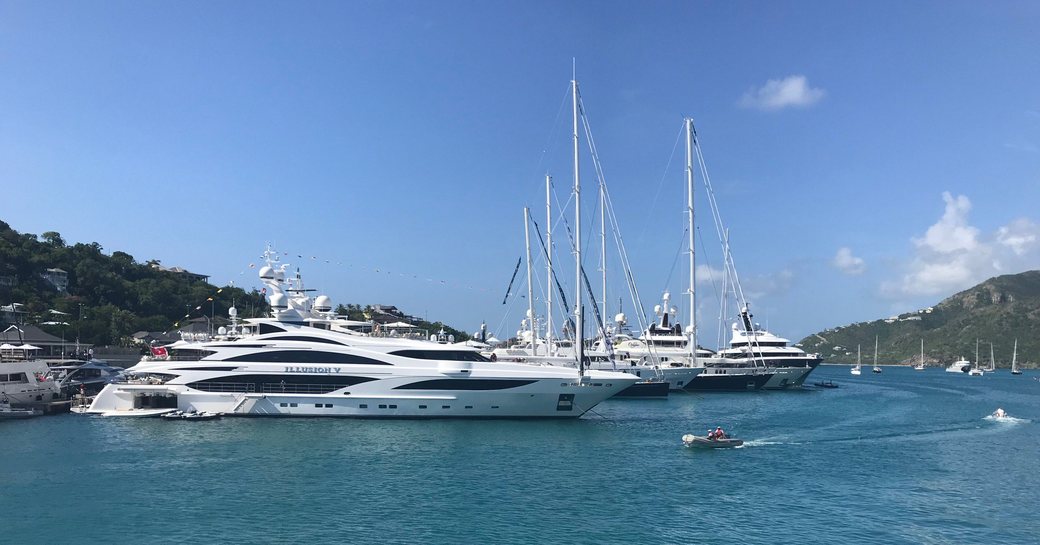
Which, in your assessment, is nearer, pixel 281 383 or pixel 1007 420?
pixel 281 383

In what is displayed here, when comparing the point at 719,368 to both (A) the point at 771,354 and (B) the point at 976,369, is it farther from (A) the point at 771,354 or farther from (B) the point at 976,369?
(B) the point at 976,369

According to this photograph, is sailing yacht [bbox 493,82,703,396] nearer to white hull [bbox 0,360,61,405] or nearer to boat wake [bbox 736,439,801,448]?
boat wake [bbox 736,439,801,448]

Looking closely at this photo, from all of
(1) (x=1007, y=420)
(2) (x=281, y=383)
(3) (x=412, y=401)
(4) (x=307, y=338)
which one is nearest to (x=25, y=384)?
(2) (x=281, y=383)

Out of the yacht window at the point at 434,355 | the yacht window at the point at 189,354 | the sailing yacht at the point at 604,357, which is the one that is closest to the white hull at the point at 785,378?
the sailing yacht at the point at 604,357

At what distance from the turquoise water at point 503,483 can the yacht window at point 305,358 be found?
3.61 metres

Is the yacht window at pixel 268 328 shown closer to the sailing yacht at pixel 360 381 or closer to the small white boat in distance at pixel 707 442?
the sailing yacht at pixel 360 381

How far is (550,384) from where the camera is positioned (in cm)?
4072

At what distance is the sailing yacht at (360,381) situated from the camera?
40.4 meters

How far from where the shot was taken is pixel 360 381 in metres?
40.5

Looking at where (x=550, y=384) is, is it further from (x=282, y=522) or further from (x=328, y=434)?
(x=282, y=522)

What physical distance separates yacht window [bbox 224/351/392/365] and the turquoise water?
3.61 metres

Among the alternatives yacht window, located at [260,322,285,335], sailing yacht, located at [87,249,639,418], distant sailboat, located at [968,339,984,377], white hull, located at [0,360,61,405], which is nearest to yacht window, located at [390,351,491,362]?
sailing yacht, located at [87,249,639,418]

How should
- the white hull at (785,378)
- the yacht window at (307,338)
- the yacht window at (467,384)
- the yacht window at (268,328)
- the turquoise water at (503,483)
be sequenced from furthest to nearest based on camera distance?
the white hull at (785,378) < the yacht window at (268,328) < the yacht window at (307,338) < the yacht window at (467,384) < the turquoise water at (503,483)

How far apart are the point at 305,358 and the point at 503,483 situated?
788 inches
